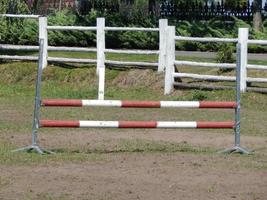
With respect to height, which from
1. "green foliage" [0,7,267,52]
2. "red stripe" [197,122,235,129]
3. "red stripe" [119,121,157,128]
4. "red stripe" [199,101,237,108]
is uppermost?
"green foliage" [0,7,267,52]

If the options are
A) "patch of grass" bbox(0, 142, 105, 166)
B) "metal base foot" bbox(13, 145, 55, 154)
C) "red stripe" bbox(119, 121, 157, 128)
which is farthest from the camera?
"metal base foot" bbox(13, 145, 55, 154)

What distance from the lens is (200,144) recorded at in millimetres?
11570

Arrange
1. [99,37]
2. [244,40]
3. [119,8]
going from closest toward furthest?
1. [244,40]
2. [99,37]
3. [119,8]

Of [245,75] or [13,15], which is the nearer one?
[245,75]

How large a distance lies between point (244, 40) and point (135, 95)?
9.21 ft

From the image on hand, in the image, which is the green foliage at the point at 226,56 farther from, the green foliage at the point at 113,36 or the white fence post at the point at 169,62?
the green foliage at the point at 113,36

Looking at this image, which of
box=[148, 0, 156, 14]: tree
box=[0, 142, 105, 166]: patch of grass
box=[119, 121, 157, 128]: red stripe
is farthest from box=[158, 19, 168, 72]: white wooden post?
box=[148, 0, 156, 14]: tree

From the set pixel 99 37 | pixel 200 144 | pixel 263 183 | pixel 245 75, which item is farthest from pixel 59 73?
pixel 263 183

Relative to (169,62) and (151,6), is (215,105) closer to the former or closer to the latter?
(169,62)

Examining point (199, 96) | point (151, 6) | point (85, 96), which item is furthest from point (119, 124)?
point (151, 6)

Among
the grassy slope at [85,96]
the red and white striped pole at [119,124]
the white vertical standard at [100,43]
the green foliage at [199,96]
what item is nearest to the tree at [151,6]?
the grassy slope at [85,96]

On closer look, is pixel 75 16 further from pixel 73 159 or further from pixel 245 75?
pixel 73 159

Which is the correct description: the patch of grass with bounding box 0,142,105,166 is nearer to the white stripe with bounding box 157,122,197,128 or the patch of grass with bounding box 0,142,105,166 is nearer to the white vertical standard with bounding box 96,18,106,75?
the white stripe with bounding box 157,122,197,128

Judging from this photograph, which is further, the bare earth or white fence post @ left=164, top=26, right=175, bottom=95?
white fence post @ left=164, top=26, right=175, bottom=95
